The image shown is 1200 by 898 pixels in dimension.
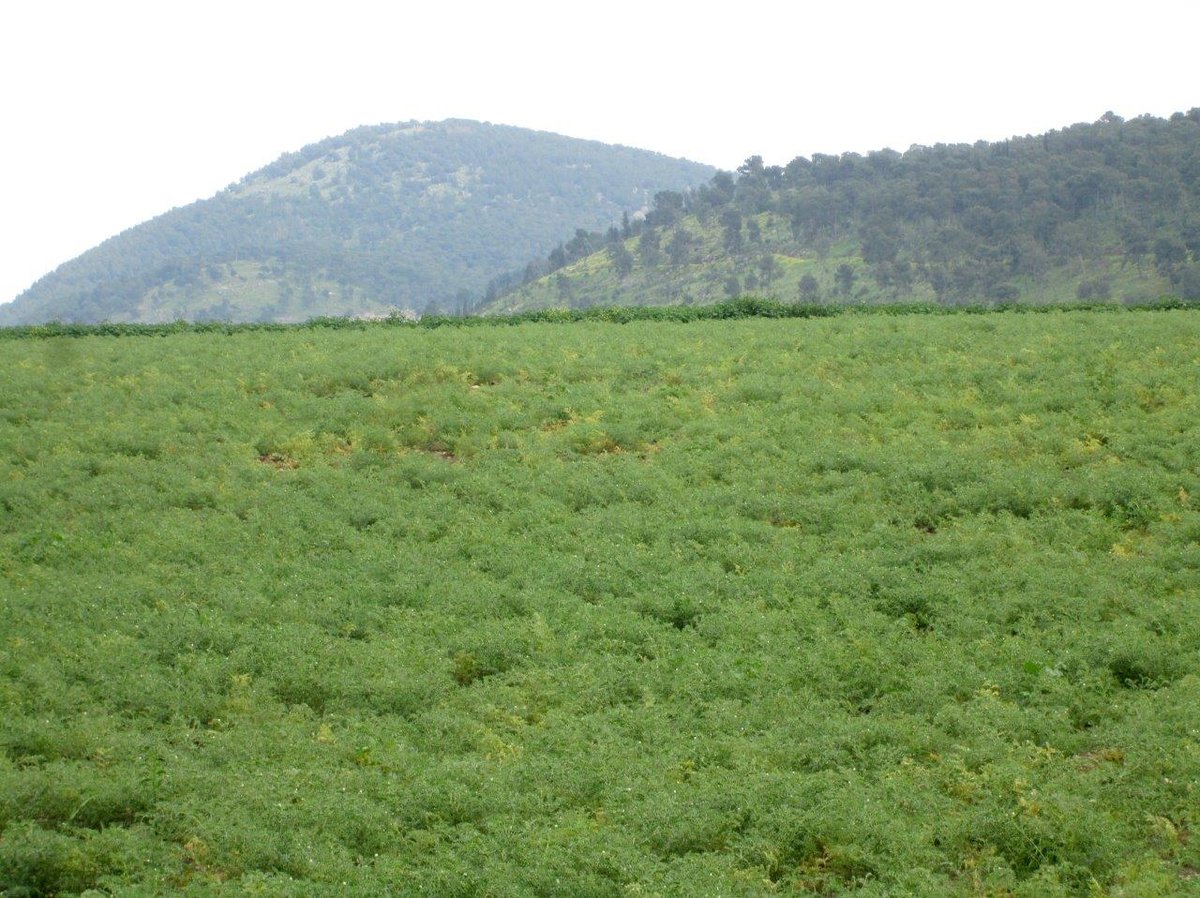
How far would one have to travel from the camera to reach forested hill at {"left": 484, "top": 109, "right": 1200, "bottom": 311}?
257 ft

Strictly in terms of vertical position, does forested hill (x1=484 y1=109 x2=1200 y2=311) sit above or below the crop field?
above

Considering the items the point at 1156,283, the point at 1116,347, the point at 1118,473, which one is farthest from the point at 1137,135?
the point at 1118,473

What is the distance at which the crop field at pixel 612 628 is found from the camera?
24.8ft

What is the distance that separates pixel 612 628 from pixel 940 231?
8230cm

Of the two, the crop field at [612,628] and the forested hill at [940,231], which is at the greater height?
the forested hill at [940,231]

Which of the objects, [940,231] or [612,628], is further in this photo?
[940,231]

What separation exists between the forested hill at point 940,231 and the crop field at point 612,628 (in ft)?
192

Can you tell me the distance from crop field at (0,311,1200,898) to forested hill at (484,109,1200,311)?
5844 centimetres

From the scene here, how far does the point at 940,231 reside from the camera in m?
86.9

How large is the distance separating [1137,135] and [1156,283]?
69.8 feet

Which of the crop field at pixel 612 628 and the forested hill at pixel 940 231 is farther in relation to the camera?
the forested hill at pixel 940 231

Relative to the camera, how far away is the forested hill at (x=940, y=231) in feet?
257

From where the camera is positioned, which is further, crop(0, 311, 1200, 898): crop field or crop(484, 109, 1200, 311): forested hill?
crop(484, 109, 1200, 311): forested hill

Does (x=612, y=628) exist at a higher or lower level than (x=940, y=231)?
lower
